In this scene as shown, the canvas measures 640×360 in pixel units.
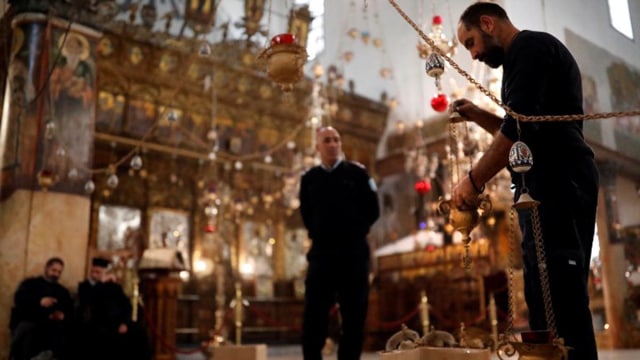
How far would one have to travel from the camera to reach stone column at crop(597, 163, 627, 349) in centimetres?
438

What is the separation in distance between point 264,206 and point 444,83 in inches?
213

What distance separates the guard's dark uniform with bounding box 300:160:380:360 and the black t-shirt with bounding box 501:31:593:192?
1605 millimetres

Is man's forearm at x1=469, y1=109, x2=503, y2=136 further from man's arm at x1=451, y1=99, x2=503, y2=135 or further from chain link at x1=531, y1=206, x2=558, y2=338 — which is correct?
chain link at x1=531, y1=206, x2=558, y2=338

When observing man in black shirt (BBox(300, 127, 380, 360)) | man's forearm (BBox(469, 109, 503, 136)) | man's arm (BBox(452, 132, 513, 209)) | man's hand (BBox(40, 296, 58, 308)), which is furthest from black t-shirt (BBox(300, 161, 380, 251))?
man's hand (BBox(40, 296, 58, 308))

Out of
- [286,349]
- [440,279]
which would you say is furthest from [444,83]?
[286,349]

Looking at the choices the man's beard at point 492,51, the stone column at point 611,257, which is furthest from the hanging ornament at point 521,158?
the stone column at point 611,257

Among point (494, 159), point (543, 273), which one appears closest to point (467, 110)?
point (494, 159)

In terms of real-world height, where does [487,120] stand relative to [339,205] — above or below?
above

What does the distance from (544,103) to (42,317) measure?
20.2 feet

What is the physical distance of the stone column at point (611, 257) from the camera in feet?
14.4

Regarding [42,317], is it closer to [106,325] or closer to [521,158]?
[106,325]

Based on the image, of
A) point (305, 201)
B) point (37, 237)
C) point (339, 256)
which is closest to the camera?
point (339, 256)

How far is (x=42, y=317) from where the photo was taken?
Result: 21.5 feet

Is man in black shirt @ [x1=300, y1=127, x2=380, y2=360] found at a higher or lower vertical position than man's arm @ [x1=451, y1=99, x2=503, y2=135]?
lower
